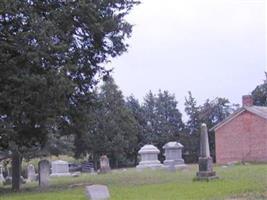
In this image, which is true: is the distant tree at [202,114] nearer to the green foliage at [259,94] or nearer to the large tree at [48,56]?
the green foliage at [259,94]

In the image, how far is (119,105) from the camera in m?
71.2

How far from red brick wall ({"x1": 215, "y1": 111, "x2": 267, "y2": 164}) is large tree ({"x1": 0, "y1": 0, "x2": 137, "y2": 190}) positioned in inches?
1209

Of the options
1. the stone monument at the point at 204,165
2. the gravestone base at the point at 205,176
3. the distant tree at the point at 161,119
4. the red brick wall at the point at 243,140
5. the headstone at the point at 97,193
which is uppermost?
the distant tree at the point at 161,119

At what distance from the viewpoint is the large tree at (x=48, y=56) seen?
22.5 metres

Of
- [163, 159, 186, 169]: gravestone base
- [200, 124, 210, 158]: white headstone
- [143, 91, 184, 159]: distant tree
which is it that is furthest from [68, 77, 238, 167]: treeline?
[200, 124, 210, 158]: white headstone

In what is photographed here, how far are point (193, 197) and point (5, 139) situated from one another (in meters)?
11.4

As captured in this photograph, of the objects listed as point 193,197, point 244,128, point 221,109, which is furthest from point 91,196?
point 221,109

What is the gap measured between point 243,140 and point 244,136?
0.42m

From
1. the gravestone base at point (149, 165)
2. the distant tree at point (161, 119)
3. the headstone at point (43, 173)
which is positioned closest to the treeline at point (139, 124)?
the distant tree at point (161, 119)

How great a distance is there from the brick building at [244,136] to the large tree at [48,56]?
1209 inches

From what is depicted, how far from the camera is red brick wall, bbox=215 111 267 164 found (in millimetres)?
54906

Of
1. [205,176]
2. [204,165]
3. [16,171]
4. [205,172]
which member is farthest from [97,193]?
[16,171]

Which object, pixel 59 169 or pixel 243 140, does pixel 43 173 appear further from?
pixel 243 140

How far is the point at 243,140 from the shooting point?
5669cm
